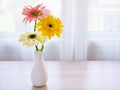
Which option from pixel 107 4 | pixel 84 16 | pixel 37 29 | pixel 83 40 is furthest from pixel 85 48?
pixel 37 29

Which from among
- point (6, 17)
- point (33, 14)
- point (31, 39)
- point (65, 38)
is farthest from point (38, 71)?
point (6, 17)

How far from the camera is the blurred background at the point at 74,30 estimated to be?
1422 millimetres

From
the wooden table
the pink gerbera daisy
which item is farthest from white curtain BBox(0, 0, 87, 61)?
the pink gerbera daisy

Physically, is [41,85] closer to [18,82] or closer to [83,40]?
[18,82]

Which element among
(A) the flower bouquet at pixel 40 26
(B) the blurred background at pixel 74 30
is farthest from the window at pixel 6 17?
(A) the flower bouquet at pixel 40 26

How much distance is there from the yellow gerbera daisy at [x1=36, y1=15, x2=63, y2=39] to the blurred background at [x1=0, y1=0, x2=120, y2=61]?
1.63ft

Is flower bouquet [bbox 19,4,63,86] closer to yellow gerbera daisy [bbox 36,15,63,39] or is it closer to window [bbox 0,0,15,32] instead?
yellow gerbera daisy [bbox 36,15,63,39]

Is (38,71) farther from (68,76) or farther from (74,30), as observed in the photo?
(74,30)

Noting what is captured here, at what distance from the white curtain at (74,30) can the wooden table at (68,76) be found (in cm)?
11

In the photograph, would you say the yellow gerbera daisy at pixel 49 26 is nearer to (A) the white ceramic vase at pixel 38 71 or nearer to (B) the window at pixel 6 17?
(A) the white ceramic vase at pixel 38 71

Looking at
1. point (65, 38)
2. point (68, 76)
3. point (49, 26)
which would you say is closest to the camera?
point (49, 26)

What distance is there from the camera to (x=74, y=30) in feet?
4.77

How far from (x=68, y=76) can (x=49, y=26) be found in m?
0.38

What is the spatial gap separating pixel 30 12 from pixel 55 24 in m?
0.13
